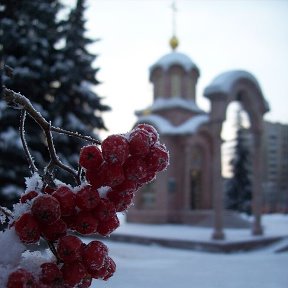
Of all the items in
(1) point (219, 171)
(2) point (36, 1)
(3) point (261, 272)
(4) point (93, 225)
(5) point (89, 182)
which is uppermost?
(2) point (36, 1)

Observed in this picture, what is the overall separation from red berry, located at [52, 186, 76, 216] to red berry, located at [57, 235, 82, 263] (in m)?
0.07

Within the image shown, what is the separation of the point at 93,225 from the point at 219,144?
12532 mm

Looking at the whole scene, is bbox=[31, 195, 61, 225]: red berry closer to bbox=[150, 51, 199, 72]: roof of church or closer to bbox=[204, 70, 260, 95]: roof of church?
bbox=[204, 70, 260, 95]: roof of church

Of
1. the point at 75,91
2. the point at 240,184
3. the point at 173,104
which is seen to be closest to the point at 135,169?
the point at 75,91

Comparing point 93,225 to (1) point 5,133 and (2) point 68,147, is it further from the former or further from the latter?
(2) point 68,147

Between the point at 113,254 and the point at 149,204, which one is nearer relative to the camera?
the point at 113,254

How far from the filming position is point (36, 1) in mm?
12492

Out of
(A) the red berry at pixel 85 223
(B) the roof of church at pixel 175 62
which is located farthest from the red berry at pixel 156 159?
(B) the roof of church at pixel 175 62

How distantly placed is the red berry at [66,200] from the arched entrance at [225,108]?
12.0 meters

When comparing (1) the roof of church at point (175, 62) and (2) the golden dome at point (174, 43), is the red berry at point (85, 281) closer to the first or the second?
(1) the roof of church at point (175, 62)

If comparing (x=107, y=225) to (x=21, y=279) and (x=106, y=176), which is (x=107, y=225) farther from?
(x=21, y=279)

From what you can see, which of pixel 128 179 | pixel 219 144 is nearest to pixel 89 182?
pixel 128 179

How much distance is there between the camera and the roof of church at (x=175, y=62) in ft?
74.2

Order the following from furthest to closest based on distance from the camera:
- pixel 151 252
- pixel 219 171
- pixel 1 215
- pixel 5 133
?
pixel 219 171 → pixel 151 252 → pixel 5 133 → pixel 1 215
